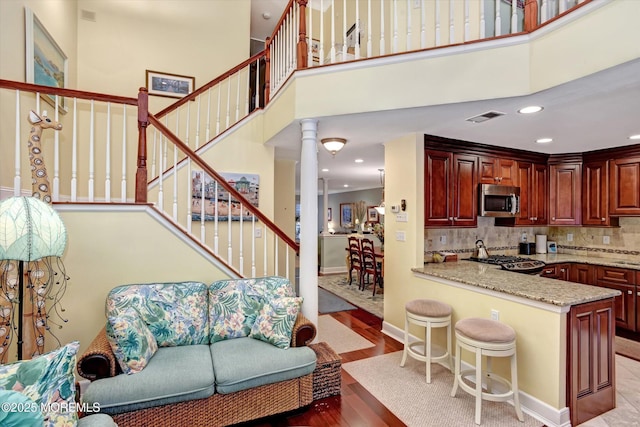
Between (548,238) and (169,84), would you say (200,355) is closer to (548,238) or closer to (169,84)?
(169,84)

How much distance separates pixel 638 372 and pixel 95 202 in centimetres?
526

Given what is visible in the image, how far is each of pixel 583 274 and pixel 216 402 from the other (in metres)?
4.70

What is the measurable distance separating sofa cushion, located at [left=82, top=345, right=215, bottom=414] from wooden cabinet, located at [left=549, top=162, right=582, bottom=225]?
5023 millimetres

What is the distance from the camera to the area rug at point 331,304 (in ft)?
16.6

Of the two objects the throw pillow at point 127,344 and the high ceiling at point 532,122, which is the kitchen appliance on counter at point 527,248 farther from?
the throw pillow at point 127,344

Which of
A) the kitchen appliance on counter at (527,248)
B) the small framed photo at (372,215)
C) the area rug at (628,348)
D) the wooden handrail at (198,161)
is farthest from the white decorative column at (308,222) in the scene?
the small framed photo at (372,215)

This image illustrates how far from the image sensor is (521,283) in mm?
2752

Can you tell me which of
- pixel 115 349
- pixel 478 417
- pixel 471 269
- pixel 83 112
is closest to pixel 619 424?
pixel 478 417

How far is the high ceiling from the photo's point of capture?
7.24ft

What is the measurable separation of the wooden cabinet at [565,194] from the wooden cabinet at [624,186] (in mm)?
359

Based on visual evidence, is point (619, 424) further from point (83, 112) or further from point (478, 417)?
point (83, 112)

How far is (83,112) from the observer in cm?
402

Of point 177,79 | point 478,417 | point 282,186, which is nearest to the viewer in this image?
point 478,417

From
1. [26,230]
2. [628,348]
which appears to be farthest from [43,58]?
[628,348]
